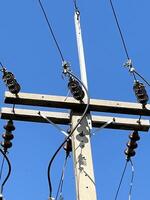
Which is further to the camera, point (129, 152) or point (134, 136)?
point (129, 152)

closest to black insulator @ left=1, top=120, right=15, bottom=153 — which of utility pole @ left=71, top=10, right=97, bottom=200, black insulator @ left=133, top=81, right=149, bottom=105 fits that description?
utility pole @ left=71, top=10, right=97, bottom=200

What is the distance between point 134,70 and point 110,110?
86 cm

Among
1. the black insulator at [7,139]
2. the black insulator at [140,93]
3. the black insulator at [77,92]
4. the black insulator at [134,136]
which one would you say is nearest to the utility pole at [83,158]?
the black insulator at [77,92]

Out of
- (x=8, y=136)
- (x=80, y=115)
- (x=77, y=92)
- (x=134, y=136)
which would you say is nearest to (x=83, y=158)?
(x=80, y=115)

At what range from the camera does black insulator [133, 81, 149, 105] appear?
738 cm

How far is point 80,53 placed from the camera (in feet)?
25.8

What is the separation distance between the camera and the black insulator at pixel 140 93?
290 inches

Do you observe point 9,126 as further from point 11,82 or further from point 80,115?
point 80,115

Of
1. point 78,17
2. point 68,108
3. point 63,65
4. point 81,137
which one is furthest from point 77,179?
point 78,17

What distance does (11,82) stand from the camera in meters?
7.15

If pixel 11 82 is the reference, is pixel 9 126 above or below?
below

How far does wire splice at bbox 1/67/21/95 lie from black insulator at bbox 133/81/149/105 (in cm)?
156

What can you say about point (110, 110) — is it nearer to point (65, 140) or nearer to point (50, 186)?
point (65, 140)

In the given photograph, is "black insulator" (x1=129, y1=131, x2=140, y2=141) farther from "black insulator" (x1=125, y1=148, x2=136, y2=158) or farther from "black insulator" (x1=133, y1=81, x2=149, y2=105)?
"black insulator" (x1=133, y1=81, x2=149, y2=105)
